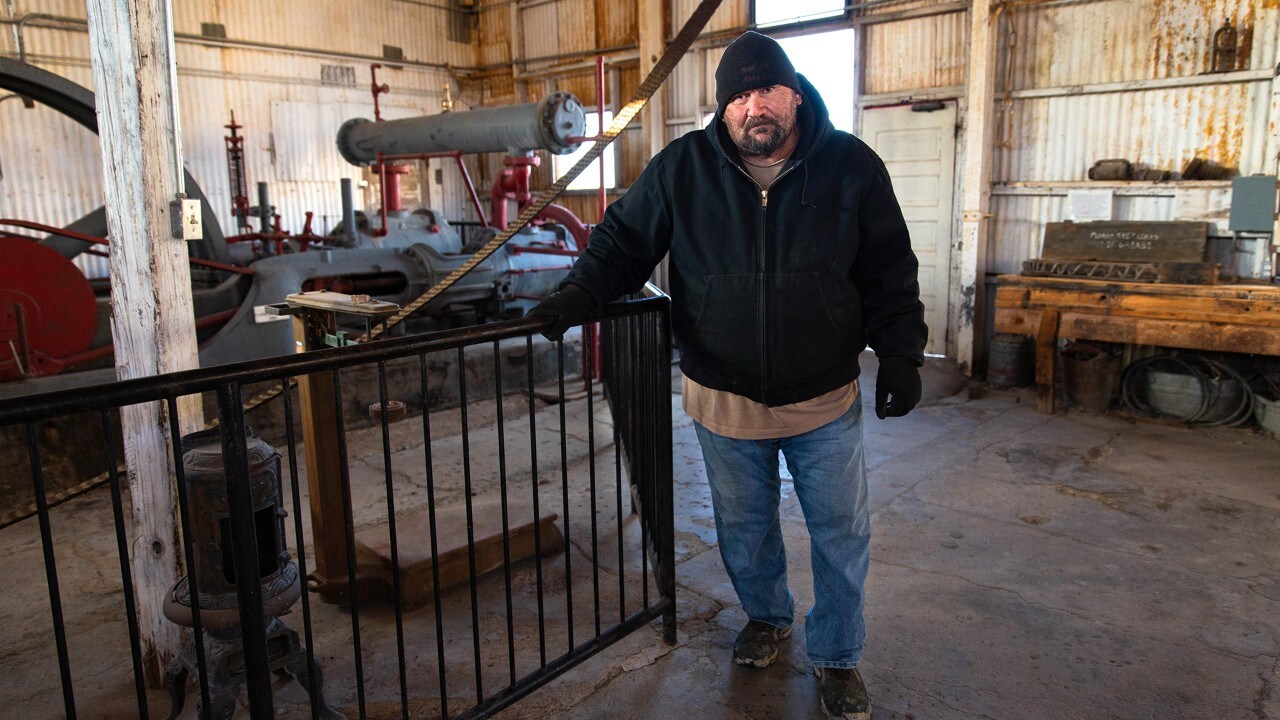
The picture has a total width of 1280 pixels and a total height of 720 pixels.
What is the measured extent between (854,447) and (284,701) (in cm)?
195

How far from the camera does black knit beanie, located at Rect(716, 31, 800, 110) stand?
2268mm

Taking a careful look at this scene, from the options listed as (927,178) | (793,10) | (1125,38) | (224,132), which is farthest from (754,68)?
(224,132)

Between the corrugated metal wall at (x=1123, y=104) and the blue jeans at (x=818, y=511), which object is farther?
the corrugated metal wall at (x=1123, y=104)

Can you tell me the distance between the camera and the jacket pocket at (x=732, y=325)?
2354mm

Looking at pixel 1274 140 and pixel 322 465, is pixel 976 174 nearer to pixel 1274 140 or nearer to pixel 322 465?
pixel 1274 140

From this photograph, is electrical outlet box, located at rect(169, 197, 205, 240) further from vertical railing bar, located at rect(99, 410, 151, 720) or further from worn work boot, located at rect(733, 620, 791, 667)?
worn work boot, located at rect(733, 620, 791, 667)

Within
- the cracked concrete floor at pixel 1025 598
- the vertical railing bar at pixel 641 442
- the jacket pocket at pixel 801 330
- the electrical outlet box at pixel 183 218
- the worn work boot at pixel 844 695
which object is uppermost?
the electrical outlet box at pixel 183 218

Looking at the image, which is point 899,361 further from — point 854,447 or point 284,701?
point 284,701

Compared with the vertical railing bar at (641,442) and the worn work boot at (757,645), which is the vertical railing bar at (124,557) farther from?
the worn work boot at (757,645)

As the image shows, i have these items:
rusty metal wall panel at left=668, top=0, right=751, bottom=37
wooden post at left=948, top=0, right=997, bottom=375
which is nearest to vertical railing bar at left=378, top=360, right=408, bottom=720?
wooden post at left=948, top=0, right=997, bottom=375

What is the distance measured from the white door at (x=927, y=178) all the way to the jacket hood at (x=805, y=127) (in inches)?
237

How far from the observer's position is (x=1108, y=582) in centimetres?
341

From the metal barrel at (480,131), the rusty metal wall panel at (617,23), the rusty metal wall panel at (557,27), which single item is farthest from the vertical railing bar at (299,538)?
the rusty metal wall panel at (557,27)

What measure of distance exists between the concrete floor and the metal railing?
0.02 metres
